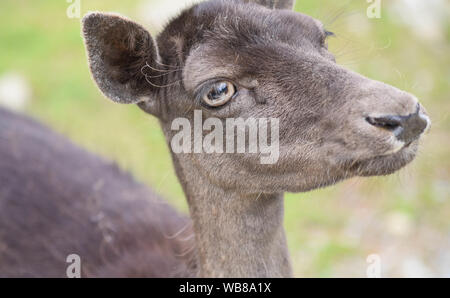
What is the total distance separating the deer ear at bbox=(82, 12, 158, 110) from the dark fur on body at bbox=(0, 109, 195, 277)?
1.55 meters

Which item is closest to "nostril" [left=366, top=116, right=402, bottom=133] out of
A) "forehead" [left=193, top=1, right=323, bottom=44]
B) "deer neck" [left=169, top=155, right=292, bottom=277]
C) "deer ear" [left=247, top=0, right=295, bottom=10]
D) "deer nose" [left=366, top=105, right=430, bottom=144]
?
"deer nose" [left=366, top=105, right=430, bottom=144]

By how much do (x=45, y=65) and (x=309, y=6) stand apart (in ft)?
16.9

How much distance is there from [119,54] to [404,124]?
2.01 m

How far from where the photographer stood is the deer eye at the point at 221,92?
4.06 meters

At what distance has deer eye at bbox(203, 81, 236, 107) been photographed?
406 cm

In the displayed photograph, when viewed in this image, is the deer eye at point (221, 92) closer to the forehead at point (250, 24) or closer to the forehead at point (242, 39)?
the forehead at point (242, 39)

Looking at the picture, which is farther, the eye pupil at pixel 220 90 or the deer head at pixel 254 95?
the eye pupil at pixel 220 90

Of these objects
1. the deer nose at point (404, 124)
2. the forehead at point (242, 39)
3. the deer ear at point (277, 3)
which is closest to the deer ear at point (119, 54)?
the forehead at point (242, 39)

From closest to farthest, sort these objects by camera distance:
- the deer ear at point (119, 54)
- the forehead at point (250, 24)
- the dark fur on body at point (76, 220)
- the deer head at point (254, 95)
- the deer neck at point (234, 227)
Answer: the deer head at point (254, 95) < the deer ear at point (119, 54) < the forehead at point (250, 24) < the deer neck at point (234, 227) < the dark fur on body at point (76, 220)

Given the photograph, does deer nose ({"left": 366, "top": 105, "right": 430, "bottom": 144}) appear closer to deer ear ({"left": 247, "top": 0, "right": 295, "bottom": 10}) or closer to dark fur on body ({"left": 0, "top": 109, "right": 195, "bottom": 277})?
deer ear ({"left": 247, "top": 0, "right": 295, "bottom": 10})

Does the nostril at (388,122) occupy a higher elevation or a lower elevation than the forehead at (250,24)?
lower

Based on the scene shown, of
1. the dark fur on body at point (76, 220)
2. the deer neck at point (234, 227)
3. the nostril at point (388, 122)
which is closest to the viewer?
the nostril at point (388, 122)

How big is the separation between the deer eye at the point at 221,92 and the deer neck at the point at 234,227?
1.92ft

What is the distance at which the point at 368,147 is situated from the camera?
12.1 ft
